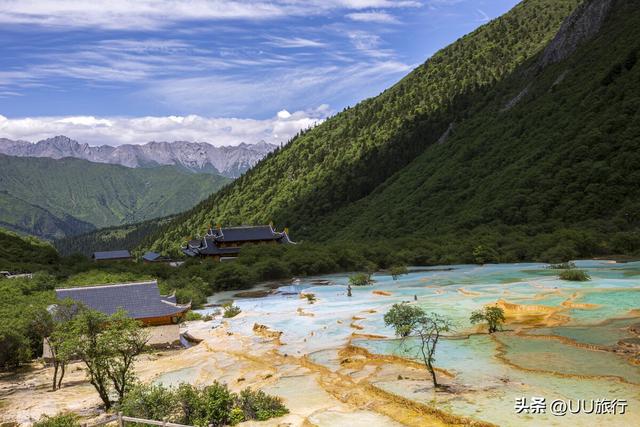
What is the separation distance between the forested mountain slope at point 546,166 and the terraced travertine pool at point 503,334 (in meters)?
21.7

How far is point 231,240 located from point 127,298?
67429 millimetres

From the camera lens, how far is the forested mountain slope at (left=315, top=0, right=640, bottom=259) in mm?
102094

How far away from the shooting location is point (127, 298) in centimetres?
5588

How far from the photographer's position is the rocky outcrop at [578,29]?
500 feet

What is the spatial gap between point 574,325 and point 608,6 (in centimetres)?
14229

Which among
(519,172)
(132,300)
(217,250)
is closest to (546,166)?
(519,172)

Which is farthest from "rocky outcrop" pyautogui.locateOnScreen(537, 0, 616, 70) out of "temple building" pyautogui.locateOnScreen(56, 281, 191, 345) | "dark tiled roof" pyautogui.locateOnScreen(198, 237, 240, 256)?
"temple building" pyautogui.locateOnScreen(56, 281, 191, 345)

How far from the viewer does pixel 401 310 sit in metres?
33.8

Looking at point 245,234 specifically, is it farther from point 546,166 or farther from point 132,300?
point 132,300

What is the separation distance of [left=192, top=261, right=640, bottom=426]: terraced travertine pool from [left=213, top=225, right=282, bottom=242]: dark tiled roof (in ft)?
141

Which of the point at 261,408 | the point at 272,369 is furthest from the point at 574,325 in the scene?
the point at 261,408

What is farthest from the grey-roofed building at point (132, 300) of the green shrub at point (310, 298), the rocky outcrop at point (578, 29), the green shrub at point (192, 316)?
the rocky outcrop at point (578, 29)

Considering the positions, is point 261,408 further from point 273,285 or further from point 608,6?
point 608,6

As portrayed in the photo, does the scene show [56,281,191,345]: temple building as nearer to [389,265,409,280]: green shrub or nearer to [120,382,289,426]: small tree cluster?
[120,382,289,426]: small tree cluster
